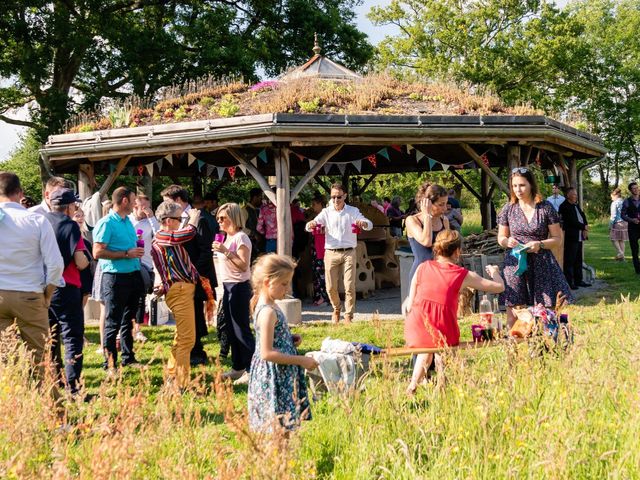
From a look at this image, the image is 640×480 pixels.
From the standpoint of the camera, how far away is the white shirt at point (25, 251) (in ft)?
14.7

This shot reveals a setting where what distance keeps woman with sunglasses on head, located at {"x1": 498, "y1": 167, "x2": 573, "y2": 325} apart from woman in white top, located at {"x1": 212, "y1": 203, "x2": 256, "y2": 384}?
2238 millimetres

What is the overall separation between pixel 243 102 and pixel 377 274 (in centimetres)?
403

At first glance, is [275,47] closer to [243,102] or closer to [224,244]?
[243,102]

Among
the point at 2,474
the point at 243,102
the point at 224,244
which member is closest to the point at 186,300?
the point at 224,244

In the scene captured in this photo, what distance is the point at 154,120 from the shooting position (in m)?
11.0

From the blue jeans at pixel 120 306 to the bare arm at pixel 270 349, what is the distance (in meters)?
2.65

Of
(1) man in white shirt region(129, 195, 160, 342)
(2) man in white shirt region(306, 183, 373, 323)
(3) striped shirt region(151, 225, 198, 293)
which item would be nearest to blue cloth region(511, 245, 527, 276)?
(3) striped shirt region(151, 225, 198, 293)

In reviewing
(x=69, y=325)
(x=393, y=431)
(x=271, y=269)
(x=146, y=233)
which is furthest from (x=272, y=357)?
(x=146, y=233)

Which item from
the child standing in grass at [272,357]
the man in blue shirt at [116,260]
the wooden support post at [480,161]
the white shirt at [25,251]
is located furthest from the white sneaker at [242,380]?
the wooden support post at [480,161]

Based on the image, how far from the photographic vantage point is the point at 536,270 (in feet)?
18.8

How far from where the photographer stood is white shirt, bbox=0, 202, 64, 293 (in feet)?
14.7

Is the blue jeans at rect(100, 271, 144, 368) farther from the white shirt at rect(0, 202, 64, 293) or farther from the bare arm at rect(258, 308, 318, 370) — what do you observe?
the bare arm at rect(258, 308, 318, 370)

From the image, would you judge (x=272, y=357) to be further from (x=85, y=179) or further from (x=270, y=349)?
(x=85, y=179)

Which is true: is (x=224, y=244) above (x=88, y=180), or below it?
below
